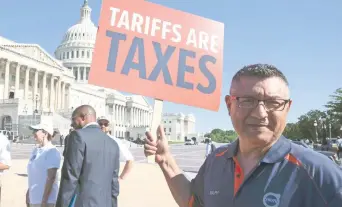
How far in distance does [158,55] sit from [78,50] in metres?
108

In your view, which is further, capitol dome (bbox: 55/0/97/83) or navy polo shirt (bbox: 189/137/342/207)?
capitol dome (bbox: 55/0/97/83)

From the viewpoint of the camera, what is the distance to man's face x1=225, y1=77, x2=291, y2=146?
68.8 inches

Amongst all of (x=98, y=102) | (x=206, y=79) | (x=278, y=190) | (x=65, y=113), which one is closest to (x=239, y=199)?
(x=278, y=190)

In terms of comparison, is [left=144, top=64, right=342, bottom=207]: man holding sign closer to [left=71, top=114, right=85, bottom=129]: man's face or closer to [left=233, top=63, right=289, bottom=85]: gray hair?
[left=233, top=63, right=289, bottom=85]: gray hair

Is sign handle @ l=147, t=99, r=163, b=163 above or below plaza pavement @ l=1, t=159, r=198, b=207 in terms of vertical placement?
above

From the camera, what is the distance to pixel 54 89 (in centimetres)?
7319

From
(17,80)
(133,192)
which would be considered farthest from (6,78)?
(133,192)

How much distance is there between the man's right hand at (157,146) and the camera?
248 centimetres

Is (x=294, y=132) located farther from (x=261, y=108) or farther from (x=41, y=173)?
(x=261, y=108)

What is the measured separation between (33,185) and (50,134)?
2.19ft

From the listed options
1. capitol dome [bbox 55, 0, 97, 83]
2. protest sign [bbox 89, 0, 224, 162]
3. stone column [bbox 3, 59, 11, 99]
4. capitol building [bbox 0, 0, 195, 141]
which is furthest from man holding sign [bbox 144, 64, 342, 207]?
capitol dome [bbox 55, 0, 97, 83]

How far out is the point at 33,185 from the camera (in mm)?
4301

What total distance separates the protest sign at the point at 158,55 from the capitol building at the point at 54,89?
2663 cm

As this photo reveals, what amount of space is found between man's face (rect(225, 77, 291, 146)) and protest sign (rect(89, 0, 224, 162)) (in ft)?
3.70
